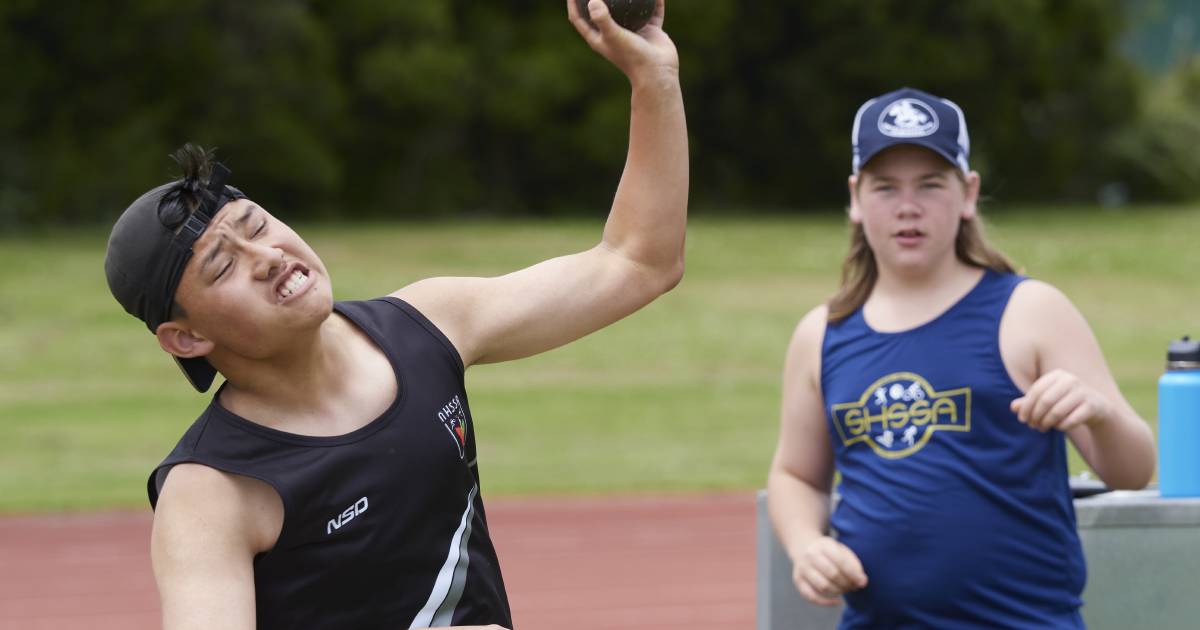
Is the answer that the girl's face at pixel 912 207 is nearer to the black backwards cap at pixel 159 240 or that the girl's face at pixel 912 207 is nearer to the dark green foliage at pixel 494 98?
the black backwards cap at pixel 159 240

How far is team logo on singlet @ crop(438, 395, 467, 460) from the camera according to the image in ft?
7.90

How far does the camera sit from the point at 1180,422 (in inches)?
128

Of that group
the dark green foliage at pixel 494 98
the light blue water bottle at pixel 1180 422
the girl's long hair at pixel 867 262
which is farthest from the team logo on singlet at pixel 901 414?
the dark green foliage at pixel 494 98

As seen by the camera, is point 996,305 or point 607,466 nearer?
point 996,305

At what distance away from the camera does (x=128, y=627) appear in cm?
705

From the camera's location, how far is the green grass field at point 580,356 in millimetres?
10398

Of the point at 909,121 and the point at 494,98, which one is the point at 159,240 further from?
the point at 494,98

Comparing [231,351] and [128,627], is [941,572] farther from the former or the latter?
[128,627]

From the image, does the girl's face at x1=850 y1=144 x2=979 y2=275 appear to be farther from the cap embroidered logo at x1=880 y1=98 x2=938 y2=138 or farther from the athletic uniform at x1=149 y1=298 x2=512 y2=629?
the athletic uniform at x1=149 y1=298 x2=512 y2=629

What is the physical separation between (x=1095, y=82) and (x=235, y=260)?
3735 cm

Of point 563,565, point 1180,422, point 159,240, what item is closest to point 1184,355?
point 1180,422

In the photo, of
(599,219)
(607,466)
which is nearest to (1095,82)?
(599,219)

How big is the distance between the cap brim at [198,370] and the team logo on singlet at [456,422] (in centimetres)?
36

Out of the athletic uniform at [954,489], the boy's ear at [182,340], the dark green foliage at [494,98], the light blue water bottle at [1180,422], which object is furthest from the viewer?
the dark green foliage at [494,98]
